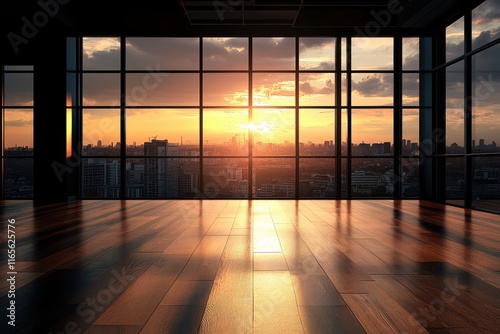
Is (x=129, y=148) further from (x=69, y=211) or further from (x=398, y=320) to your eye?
(x=398, y=320)

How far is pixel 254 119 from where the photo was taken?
802cm

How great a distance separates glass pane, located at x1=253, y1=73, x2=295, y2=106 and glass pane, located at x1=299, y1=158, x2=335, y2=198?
3.99 feet

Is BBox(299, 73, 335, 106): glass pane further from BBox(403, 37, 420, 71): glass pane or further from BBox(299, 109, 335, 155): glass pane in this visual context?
BBox(403, 37, 420, 71): glass pane

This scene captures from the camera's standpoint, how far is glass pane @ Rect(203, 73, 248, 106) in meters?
7.96

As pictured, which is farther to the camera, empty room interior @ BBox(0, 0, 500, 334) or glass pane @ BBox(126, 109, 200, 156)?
glass pane @ BBox(126, 109, 200, 156)

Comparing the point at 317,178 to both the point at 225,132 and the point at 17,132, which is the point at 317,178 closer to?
the point at 225,132

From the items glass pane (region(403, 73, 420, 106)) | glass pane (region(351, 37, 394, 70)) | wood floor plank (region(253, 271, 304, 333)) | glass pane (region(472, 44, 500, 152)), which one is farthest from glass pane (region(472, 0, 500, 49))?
wood floor plank (region(253, 271, 304, 333))

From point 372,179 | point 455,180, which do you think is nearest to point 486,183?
point 455,180

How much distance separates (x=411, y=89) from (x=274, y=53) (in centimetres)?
273

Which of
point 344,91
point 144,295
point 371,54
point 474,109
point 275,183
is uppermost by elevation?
point 371,54

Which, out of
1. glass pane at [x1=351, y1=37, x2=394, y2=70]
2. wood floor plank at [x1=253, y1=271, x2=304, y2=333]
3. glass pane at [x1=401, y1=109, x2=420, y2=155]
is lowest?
wood floor plank at [x1=253, y1=271, x2=304, y2=333]

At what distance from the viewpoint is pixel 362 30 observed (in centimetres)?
772

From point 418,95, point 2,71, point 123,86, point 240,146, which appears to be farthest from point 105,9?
point 418,95

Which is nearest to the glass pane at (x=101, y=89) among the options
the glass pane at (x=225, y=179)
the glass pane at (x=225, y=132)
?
the glass pane at (x=225, y=132)
